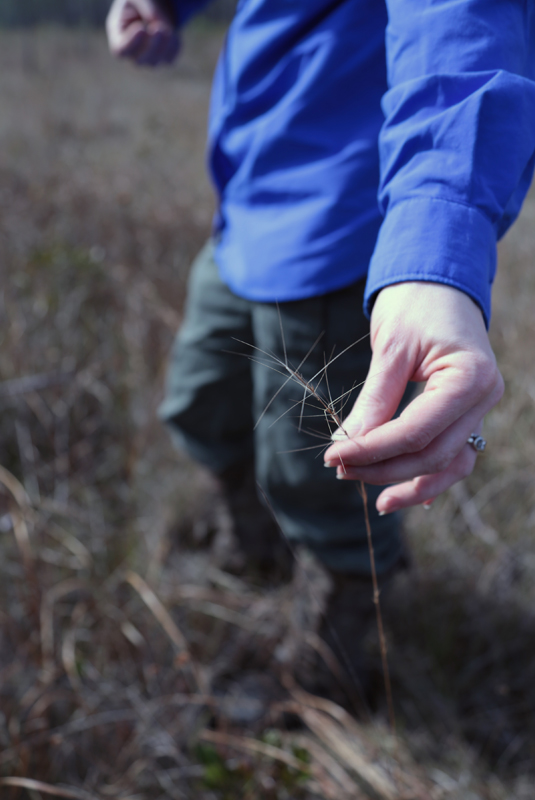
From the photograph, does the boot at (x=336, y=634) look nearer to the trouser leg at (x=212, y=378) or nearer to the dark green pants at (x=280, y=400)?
the dark green pants at (x=280, y=400)

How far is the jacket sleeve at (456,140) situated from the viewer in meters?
0.49

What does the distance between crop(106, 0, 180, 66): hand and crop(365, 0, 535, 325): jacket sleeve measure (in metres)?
0.74

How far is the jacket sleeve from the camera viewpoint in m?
0.49

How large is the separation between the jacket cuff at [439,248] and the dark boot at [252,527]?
2.94 feet

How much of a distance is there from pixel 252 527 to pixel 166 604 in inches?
11.7

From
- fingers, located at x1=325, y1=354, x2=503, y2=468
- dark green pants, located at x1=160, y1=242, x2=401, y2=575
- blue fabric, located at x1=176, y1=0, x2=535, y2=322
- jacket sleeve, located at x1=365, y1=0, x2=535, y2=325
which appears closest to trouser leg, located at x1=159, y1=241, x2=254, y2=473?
dark green pants, located at x1=160, y1=242, x2=401, y2=575

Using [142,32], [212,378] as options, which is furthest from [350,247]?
[142,32]

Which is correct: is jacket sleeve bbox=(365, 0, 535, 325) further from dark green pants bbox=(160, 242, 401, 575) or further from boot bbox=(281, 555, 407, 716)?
boot bbox=(281, 555, 407, 716)

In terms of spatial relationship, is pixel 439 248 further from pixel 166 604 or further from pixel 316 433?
pixel 166 604

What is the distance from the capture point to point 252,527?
1.43m

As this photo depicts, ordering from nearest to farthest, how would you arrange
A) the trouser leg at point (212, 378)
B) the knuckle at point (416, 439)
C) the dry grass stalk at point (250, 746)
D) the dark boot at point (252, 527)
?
the knuckle at point (416, 439) → the dry grass stalk at point (250, 746) → the trouser leg at point (212, 378) → the dark boot at point (252, 527)

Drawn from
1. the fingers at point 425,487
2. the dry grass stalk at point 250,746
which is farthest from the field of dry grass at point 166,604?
the fingers at point 425,487

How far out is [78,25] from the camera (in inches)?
288

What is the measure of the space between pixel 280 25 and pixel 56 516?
1284 mm
